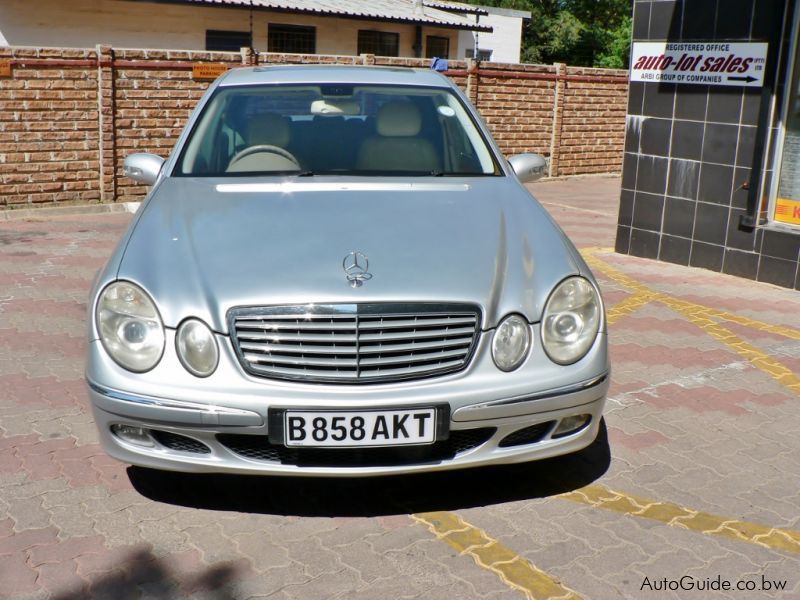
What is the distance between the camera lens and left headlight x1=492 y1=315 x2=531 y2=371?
333cm

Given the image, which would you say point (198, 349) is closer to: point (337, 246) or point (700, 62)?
point (337, 246)

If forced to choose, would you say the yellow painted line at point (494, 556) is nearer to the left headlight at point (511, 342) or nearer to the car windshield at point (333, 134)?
the left headlight at point (511, 342)

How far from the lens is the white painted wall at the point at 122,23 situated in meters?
17.8

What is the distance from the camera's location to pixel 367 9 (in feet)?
74.0

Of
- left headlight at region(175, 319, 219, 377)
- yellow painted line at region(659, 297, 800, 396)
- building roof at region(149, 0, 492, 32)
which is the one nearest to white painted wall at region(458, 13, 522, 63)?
building roof at region(149, 0, 492, 32)

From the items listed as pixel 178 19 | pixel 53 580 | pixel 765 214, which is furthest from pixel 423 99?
pixel 178 19

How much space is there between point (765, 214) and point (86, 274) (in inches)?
230

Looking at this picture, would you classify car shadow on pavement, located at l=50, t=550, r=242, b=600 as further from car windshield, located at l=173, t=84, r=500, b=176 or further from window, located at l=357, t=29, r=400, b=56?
window, located at l=357, t=29, r=400, b=56

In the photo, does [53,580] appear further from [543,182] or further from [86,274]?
[543,182]

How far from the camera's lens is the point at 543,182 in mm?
16969

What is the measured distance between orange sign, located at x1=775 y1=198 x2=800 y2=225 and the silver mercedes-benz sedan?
4662mm

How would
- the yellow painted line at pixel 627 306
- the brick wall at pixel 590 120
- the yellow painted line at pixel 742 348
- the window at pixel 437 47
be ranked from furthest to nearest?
the window at pixel 437 47 < the brick wall at pixel 590 120 < the yellow painted line at pixel 627 306 < the yellow painted line at pixel 742 348

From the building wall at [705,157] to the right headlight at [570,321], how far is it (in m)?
4.82

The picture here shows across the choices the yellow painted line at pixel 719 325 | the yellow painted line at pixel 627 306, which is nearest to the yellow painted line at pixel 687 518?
the yellow painted line at pixel 719 325
